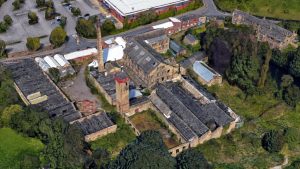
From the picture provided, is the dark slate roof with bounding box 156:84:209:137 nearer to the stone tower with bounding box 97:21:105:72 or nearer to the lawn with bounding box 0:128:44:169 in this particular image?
the stone tower with bounding box 97:21:105:72

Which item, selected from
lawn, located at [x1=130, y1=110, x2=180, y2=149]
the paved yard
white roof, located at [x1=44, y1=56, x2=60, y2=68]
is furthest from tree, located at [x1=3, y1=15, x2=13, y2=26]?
lawn, located at [x1=130, y1=110, x2=180, y2=149]

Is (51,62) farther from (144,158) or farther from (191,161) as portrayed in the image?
→ (191,161)

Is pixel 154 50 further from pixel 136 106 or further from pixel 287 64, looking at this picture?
pixel 287 64

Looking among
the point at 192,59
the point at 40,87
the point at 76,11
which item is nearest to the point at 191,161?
the point at 192,59

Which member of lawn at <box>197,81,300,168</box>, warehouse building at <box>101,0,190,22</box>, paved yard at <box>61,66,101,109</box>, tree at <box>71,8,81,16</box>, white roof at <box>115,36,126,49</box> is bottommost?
lawn at <box>197,81,300,168</box>

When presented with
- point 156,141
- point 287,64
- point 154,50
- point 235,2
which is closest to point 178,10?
point 235,2

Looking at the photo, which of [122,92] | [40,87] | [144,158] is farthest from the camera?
[40,87]

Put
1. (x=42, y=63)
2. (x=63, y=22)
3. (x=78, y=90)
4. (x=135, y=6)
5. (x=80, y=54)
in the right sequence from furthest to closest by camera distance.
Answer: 1. (x=135, y=6)
2. (x=63, y=22)
3. (x=80, y=54)
4. (x=42, y=63)
5. (x=78, y=90)
